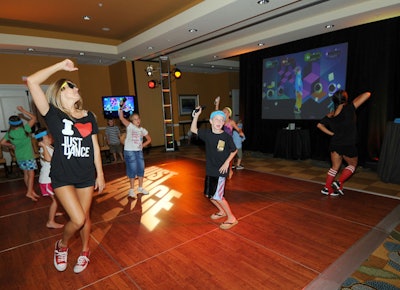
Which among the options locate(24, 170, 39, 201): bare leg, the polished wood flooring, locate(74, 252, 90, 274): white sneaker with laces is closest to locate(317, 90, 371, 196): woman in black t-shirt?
the polished wood flooring

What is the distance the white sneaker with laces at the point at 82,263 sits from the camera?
228 cm

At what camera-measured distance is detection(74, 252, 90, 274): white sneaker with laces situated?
89.7 inches

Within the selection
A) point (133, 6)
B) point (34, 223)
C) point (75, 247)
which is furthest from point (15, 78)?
point (75, 247)

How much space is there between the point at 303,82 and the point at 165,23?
426 centimetres

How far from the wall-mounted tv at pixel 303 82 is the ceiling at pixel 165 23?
2.33ft

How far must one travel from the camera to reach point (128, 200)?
163 inches

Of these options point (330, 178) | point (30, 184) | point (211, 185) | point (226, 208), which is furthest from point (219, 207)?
point (30, 184)

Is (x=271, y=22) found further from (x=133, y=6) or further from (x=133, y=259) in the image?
(x=133, y=259)

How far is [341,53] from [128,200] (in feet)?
20.8

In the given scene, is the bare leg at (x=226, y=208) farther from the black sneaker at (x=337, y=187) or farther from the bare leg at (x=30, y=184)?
the bare leg at (x=30, y=184)

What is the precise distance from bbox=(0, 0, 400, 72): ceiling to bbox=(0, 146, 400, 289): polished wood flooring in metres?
3.67

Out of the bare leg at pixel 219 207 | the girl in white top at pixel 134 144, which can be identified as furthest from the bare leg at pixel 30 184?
the bare leg at pixel 219 207

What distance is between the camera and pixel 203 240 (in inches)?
110

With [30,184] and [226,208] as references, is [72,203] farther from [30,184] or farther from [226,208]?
[30,184]
